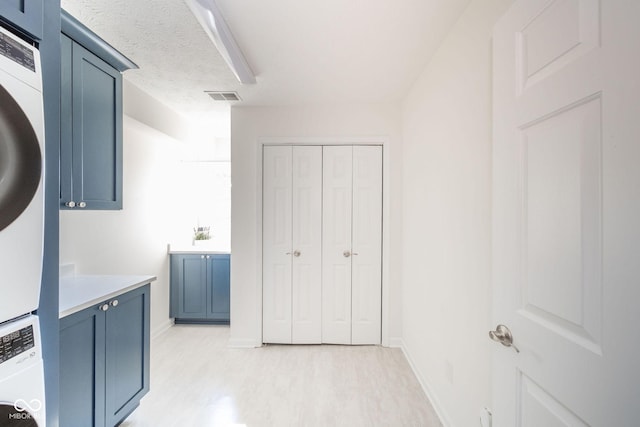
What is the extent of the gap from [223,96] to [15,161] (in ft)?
7.49

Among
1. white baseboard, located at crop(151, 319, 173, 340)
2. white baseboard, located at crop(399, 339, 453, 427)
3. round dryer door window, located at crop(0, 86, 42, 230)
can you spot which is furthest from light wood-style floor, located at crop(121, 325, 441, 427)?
round dryer door window, located at crop(0, 86, 42, 230)

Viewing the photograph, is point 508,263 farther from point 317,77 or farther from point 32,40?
point 317,77

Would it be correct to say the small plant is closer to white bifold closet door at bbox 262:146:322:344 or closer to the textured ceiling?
white bifold closet door at bbox 262:146:322:344

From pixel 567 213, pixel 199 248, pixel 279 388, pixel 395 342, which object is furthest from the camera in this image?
pixel 199 248

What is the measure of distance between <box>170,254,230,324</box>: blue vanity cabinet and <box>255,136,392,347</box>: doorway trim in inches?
28.6

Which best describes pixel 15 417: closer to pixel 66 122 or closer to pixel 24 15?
pixel 24 15

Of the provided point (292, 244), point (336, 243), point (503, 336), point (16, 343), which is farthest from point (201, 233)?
point (503, 336)

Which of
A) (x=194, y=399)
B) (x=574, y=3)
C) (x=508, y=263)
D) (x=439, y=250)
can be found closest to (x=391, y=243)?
(x=439, y=250)

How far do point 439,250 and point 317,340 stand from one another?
5.68 feet

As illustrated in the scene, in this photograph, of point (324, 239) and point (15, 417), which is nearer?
point (15, 417)

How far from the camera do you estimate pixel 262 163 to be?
9.91ft

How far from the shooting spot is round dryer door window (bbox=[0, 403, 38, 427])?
2.50ft

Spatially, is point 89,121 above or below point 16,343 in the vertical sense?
above

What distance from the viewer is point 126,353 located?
1.76 m
